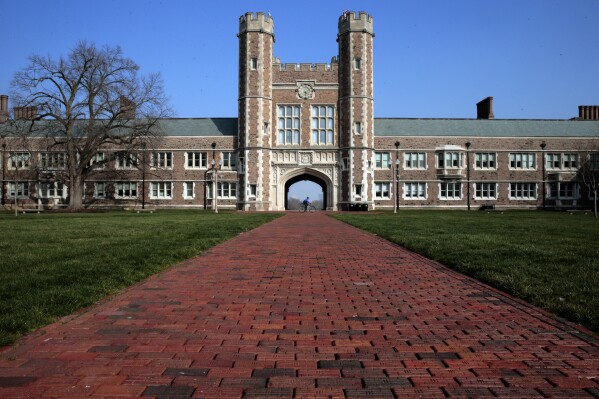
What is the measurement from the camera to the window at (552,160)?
4606 centimetres

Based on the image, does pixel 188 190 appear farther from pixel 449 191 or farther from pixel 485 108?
pixel 485 108

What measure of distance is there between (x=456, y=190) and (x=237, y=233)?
114 ft

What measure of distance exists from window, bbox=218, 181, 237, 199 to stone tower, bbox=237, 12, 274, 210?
13.2 feet

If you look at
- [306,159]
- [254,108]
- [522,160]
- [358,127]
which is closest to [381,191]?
[358,127]

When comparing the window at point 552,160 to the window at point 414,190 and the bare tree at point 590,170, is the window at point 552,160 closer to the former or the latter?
the bare tree at point 590,170

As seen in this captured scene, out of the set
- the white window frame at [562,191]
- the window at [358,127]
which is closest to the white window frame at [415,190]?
the window at [358,127]

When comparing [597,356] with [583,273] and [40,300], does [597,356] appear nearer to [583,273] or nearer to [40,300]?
[583,273]

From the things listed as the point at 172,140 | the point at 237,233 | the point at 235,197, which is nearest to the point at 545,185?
the point at 235,197

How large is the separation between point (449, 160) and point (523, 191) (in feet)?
25.2

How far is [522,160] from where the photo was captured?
45.9 meters

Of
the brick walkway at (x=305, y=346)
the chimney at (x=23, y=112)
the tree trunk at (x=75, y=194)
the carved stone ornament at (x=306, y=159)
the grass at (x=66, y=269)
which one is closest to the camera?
the brick walkway at (x=305, y=346)

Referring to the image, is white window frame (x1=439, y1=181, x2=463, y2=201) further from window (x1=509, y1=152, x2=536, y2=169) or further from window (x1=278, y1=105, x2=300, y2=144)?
window (x1=278, y1=105, x2=300, y2=144)

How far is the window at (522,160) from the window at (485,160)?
1679mm

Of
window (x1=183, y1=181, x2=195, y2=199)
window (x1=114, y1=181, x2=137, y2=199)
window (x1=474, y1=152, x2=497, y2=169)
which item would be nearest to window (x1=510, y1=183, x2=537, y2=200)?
window (x1=474, y1=152, x2=497, y2=169)
